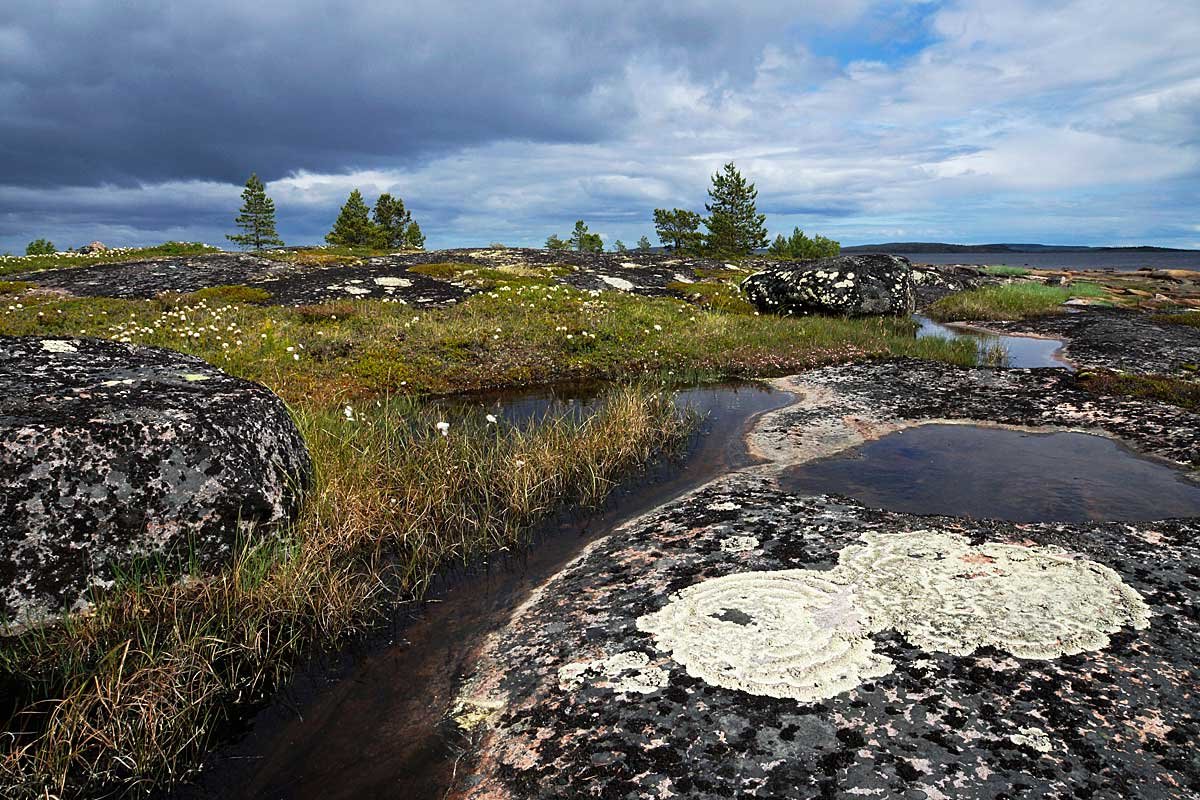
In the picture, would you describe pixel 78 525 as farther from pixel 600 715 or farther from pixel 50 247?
pixel 50 247

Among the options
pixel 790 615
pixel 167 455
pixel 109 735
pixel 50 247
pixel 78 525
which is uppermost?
pixel 50 247

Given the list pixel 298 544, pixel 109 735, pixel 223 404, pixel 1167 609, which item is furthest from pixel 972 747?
pixel 223 404

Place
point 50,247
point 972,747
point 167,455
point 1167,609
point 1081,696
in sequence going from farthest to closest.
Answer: point 50,247 → point 167,455 → point 1167,609 → point 1081,696 → point 972,747

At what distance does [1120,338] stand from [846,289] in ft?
26.6

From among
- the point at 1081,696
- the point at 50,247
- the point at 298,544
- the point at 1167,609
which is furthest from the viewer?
the point at 50,247

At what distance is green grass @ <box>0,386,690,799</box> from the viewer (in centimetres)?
332

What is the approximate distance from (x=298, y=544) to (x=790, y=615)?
3.97m

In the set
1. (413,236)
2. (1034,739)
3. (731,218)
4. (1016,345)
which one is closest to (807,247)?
(731,218)

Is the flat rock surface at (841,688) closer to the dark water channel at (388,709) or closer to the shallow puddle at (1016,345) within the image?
the dark water channel at (388,709)

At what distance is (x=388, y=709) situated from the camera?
12.4 ft

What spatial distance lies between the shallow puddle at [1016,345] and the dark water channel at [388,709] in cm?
1379

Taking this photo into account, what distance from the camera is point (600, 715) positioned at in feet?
11.0

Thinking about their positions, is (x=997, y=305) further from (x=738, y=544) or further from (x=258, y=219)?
(x=258, y=219)

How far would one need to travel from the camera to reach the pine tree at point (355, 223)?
264 ft
